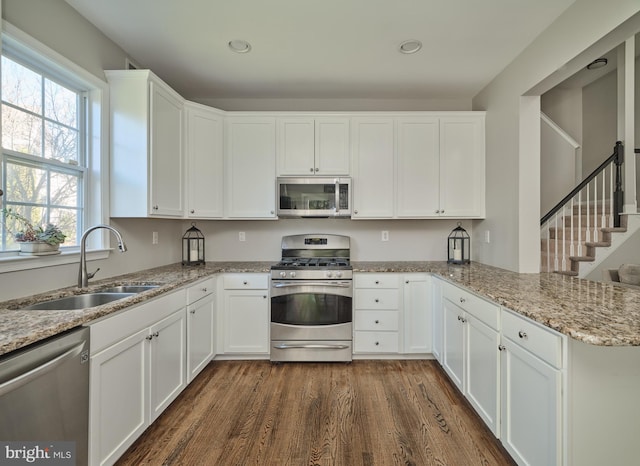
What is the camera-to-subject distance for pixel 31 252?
1653mm

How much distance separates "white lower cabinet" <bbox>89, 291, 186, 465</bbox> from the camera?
140 cm

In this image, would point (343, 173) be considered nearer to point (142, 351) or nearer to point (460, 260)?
point (460, 260)

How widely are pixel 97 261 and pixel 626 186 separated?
5385mm

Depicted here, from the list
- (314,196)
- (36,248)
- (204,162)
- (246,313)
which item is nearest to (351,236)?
(314,196)

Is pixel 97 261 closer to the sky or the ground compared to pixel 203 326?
closer to the sky

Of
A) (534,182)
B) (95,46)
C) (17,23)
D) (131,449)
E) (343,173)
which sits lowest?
(131,449)

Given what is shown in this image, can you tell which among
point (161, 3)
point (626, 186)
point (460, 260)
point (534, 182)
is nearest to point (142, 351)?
point (161, 3)

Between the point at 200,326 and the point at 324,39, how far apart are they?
2.52m

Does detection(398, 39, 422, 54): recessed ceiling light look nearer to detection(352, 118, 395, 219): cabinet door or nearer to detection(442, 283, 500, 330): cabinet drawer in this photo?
detection(352, 118, 395, 219): cabinet door

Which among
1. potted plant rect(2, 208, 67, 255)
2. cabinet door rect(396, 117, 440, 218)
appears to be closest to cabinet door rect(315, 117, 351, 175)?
cabinet door rect(396, 117, 440, 218)

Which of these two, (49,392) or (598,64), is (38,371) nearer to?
(49,392)

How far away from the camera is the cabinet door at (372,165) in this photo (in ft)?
10.1

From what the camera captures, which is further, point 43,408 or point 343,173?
point 343,173

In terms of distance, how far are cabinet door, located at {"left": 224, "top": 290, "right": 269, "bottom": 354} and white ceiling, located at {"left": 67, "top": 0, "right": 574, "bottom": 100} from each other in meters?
2.10
